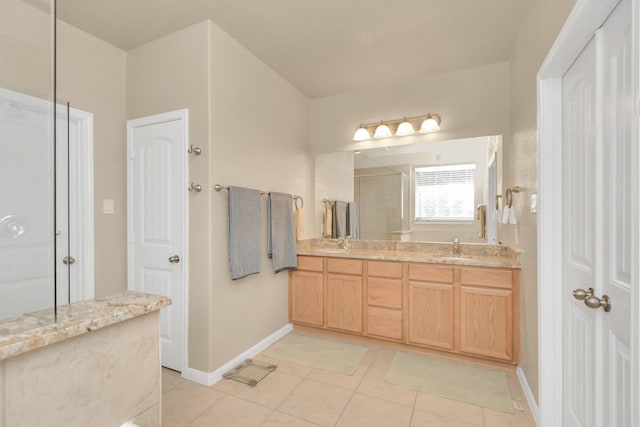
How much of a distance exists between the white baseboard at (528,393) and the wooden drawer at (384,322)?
0.91 m

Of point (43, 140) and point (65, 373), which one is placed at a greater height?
point (43, 140)

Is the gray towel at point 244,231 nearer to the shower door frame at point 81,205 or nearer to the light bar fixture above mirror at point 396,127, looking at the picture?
the shower door frame at point 81,205

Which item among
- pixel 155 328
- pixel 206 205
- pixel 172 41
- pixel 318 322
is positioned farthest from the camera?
pixel 318 322

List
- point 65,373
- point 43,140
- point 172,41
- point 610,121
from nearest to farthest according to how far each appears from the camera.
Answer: point 65,373, point 43,140, point 610,121, point 172,41

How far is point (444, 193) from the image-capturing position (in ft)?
10.3

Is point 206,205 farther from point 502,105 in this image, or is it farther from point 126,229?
point 502,105

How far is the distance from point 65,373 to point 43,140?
682mm

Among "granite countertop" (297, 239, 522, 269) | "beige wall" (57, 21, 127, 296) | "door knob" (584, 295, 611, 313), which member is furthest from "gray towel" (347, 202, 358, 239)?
"door knob" (584, 295, 611, 313)

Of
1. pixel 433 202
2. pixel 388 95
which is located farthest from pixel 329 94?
pixel 433 202

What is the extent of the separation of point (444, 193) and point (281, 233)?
5.51 ft

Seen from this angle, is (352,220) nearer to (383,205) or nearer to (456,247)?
(383,205)

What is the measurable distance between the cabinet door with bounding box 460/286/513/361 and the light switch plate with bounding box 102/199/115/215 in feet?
9.68

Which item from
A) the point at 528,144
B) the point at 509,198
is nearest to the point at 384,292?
the point at 509,198

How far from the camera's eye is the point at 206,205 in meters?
2.30
